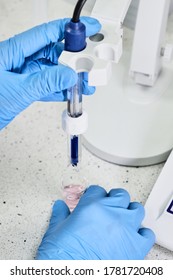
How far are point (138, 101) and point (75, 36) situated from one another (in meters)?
0.43

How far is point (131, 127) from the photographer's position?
3.59ft

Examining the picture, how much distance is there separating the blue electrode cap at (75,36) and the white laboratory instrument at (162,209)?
332 mm

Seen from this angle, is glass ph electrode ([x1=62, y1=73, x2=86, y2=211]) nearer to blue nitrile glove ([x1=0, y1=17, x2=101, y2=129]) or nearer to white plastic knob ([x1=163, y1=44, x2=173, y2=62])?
blue nitrile glove ([x1=0, y1=17, x2=101, y2=129])

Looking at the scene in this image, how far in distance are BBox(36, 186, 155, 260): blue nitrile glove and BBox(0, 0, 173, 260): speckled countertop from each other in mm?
49

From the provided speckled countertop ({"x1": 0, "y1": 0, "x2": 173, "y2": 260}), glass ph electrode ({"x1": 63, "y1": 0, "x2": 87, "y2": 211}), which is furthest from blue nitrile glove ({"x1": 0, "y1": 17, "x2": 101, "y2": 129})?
speckled countertop ({"x1": 0, "y1": 0, "x2": 173, "y2": 260})

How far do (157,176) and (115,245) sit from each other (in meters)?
0.22

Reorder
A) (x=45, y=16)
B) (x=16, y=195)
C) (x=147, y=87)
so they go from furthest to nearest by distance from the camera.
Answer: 1. (x=45, y=16)
2. (x=147, y=87)
3. (x=16, y=195)

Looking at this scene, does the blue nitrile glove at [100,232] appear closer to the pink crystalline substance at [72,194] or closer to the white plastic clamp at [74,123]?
the pink crystalline substance at [72,194]

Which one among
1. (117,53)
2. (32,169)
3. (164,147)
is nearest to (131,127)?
(164,147)

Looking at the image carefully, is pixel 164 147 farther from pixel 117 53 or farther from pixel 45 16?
pixel 45 16

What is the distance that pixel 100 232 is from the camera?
34.6 inches

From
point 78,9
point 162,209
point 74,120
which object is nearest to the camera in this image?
point 78,9

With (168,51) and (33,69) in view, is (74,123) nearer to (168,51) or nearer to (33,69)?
(33,69)

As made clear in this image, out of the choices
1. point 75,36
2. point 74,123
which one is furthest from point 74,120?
→ point 75,36
